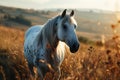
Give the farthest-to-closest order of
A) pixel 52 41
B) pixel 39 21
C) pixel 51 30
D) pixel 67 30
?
pixel 39 21, pixel 52 41, pixel 51 30, pixel 67 30

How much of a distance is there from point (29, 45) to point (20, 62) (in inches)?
52.1

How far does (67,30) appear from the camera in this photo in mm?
5680

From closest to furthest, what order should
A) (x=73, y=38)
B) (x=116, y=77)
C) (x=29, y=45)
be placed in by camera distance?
(x=116, y=77), (x=73, y=38), (x=29, y=45)

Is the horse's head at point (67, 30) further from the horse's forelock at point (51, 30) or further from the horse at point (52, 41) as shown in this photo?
the horse's forelock at point (51, 30)

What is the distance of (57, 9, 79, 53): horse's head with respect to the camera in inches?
211

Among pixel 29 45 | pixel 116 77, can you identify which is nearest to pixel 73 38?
pixel 116 77

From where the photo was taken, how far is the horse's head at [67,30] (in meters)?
5.37

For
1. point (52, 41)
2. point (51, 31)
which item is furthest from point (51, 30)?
point (52, 41)

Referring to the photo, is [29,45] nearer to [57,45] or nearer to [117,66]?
[57,45]

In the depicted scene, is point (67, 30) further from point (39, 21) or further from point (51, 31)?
point (39, 21)

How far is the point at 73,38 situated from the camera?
213 inches

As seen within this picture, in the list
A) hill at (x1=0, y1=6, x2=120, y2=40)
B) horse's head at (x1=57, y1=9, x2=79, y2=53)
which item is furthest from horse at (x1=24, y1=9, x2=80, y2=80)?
hill at (x1=0, y1=6, x2=120, y2=40)

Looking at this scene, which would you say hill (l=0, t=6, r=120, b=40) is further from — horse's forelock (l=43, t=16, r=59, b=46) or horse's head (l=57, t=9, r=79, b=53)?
horse's head (l=57, t=9, r=79, b=53)

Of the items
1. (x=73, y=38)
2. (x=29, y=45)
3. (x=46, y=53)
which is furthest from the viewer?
(x=29, y=45)
